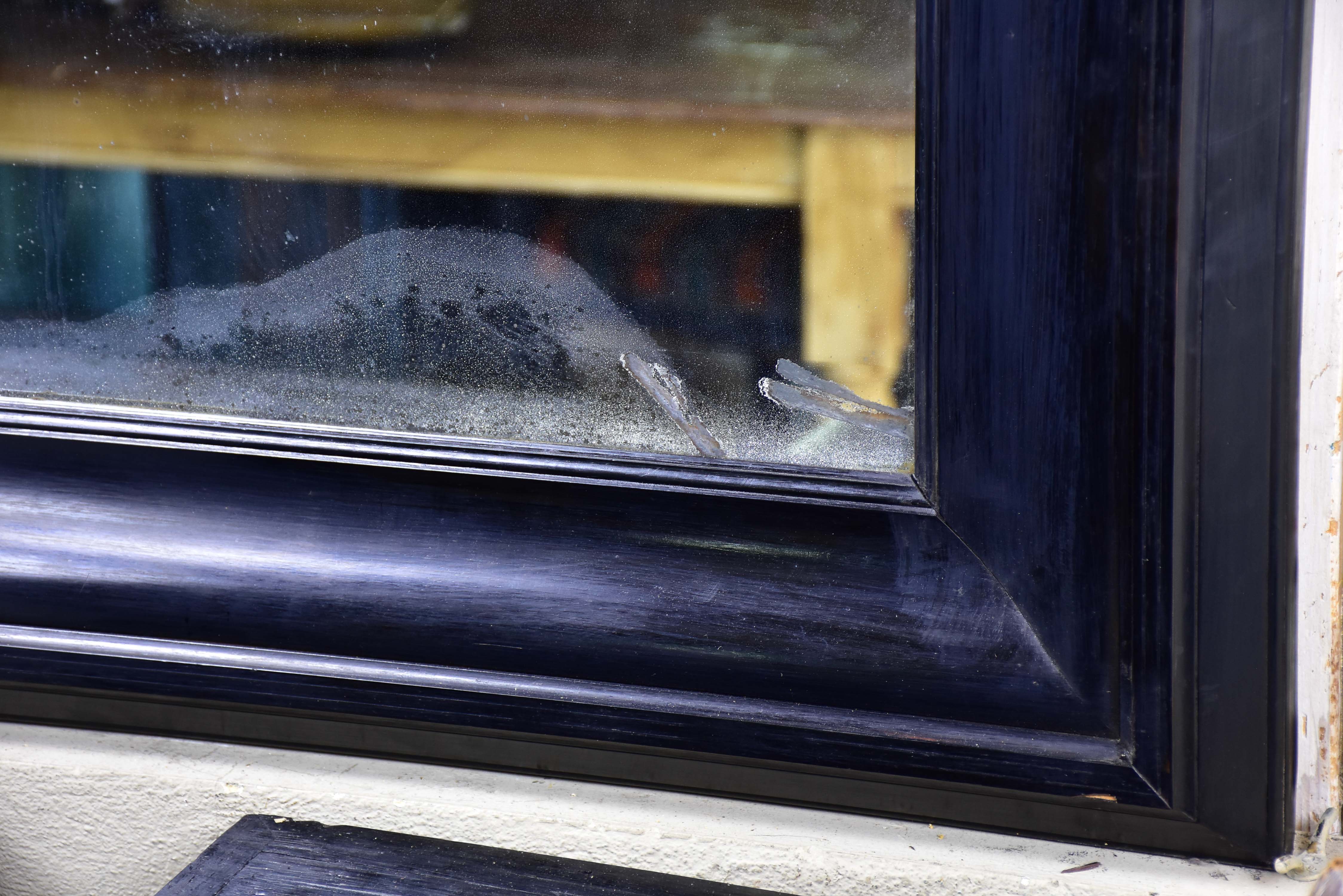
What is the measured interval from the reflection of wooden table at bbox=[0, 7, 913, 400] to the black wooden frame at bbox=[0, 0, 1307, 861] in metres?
0.03

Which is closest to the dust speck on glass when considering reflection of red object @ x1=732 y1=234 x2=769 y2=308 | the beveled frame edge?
reflection of red object @ x1=732 y1=234 x2=769 y2=308

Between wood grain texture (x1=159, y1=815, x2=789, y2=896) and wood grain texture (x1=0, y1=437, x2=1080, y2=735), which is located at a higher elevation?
wood grain texture (x1=0, y1=437, x2=1080, y2=735)

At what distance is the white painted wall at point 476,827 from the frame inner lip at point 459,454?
0.16 meters

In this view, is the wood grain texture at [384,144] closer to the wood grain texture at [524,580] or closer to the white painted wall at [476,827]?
the wood grain texture at [524,580]

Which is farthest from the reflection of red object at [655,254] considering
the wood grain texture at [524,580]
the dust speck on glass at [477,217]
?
the wood grain texture at [524,580]

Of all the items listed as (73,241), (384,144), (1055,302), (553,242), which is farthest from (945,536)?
(73,241)

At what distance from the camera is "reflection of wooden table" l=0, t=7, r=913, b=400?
408 millimetres

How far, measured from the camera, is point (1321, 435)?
343 mm

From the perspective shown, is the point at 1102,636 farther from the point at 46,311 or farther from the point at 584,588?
the point at 46,311

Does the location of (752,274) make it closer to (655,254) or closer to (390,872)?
(655,254)

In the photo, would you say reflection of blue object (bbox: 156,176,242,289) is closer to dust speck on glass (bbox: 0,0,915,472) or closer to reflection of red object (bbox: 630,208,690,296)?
dust speck on glass (bbox: 0,0,915,472)

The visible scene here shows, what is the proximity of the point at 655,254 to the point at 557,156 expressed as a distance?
0.24 ft

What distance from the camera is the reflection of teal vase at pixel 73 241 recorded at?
50 cm

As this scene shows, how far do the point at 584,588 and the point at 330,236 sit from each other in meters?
0.24
